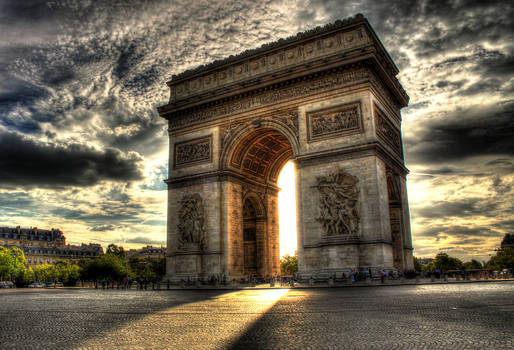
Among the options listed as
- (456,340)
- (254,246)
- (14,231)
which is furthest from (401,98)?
(14,231)

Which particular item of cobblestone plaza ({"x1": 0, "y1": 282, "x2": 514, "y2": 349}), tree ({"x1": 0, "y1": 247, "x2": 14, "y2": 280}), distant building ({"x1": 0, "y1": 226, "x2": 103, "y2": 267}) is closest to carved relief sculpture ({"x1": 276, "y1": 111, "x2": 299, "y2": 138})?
cobblestone plaza ({"x1": 0, "y1": 282, "x2": 514, "y2": 349})

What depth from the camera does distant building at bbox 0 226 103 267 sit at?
93500 mm

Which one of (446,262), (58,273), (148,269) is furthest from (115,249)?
(446,262)

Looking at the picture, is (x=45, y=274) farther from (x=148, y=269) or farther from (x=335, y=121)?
(x=335, y=121)

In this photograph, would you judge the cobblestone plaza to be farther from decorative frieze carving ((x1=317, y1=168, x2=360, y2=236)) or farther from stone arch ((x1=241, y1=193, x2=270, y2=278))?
stone arch ((x1=241, y1=193, x2=270, y2=278))

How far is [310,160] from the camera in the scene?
2525 centimetres

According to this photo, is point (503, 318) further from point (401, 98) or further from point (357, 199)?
point (401, 98)

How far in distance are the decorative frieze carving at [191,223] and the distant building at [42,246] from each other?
77.9m

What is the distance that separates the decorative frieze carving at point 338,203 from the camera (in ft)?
76.6

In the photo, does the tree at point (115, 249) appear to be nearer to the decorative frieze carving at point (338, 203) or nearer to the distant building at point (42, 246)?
the distant building at point (42, 246)

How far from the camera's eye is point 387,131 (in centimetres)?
2711

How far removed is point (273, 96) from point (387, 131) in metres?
7.69

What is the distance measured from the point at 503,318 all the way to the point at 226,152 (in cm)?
2285

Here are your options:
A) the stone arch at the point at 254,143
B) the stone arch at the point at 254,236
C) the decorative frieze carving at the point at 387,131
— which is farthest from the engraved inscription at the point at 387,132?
the stone arch at the point at 254,236
